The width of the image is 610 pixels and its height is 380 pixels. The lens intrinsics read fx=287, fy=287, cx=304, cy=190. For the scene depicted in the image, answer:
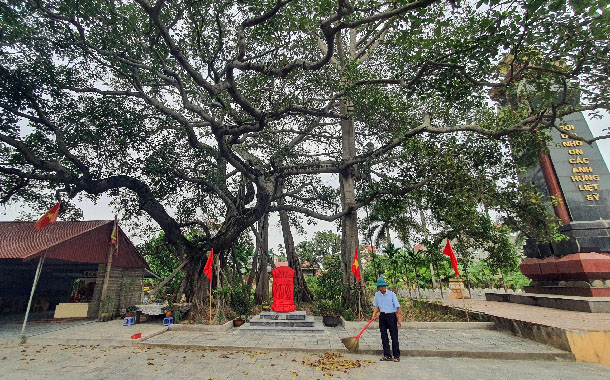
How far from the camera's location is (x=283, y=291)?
36.6 feet

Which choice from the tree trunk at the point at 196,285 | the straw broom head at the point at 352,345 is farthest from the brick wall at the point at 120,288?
the straw broom head at the point at 352,345

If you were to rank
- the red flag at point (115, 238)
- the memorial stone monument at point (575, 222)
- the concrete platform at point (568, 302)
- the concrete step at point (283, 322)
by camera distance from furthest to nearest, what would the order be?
the red flag at point (115, 238) < the memorial stone monument at point (575, 222) < the concrete step at point (283, 322) < the concrete platform at point (568, 302)

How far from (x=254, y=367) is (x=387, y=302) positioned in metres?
2.89

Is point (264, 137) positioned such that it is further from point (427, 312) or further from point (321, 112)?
point (427, 312)

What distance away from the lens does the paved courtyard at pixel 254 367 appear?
4855 millimetres

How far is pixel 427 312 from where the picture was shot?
10523 mm

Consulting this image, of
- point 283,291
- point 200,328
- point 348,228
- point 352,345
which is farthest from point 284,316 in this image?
point 348,228

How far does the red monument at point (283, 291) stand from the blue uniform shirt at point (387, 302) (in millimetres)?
5536

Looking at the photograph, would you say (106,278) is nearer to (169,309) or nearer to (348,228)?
(169,309)

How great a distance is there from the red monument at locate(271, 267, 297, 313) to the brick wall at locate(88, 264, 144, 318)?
693cm

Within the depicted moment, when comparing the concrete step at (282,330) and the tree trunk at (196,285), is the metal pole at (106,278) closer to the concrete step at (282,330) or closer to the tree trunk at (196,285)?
the tree trunk at (196,285)

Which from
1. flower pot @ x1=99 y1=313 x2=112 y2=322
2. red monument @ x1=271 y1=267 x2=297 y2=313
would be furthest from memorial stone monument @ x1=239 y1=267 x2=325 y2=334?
flower pot @ x1=99 y1=313 x2=112 y2=322

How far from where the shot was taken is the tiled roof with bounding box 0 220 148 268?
962cm

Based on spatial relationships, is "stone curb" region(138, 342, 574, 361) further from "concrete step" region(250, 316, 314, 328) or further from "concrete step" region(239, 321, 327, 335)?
"concrete step" region(250, 316, 314, 328)
